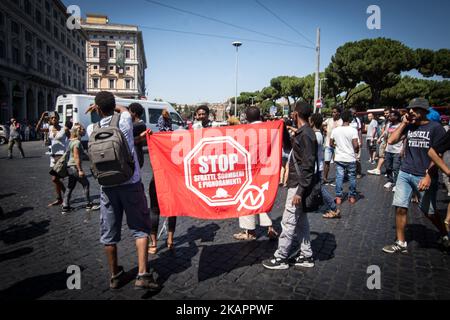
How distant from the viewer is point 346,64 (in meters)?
36.7

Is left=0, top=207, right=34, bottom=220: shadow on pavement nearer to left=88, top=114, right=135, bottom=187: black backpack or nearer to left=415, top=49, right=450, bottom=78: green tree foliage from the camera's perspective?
left=88, top=114, right=135, bottom=187: black backpack

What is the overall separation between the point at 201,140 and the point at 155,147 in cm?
56

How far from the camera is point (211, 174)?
11.6ft

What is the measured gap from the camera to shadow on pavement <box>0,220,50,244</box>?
177 inches

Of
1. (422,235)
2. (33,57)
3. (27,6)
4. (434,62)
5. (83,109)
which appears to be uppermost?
(27,6)

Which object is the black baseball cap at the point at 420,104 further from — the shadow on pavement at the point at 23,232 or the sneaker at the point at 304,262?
the shadow on pavement at the point at 23,232

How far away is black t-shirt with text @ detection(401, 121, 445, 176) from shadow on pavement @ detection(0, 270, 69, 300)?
441 cm

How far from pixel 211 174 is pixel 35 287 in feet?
7.28

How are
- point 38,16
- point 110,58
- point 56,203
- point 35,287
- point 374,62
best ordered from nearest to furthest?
point 35,287, point 56,203, point 374,62, point 38,16, point 110,58

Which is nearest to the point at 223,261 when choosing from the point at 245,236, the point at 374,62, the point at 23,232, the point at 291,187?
the point at 245,236

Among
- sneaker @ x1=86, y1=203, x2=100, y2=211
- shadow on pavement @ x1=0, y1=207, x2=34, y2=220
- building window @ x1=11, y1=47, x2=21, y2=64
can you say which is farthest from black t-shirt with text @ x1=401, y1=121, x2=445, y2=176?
building window @ x1=11, y1=47, x2=21, y2=64

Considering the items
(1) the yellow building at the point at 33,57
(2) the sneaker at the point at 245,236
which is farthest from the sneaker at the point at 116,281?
(1) the yellow building at the point at 33,57

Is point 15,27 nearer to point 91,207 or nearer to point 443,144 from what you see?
point 91,207

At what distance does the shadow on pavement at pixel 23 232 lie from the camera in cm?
450
